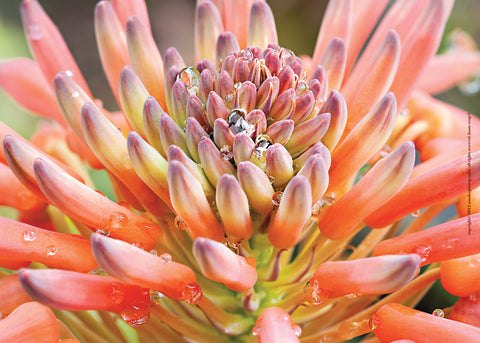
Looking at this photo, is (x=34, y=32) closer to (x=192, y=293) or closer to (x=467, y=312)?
(x=192, y=293)

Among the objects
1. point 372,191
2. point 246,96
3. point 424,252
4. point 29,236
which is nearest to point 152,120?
point 246,96

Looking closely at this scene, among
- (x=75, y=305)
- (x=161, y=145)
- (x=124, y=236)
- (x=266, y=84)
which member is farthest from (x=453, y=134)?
(x=75, y=305)

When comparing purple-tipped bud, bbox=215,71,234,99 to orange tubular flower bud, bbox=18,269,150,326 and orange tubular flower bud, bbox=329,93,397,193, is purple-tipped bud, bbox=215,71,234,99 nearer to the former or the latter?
orange tubular flower bud, bbox=329,93,397,193

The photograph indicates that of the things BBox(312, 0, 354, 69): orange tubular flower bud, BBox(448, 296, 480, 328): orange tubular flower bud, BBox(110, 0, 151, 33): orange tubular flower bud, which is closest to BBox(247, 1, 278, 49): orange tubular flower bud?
BBox(312, 0, 354, 69): orange tubular flower bud

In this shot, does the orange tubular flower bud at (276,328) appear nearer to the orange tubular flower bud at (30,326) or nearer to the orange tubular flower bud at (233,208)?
the orange tubular flower bud at (233,208)

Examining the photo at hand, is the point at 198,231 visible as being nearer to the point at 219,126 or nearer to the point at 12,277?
the point at 219,126

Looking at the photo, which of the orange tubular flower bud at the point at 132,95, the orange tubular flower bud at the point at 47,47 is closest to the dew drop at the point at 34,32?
the orange tubular flower bud at the point at 47,47

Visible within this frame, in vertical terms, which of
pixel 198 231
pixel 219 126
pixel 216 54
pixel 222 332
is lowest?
pixel 222 332
